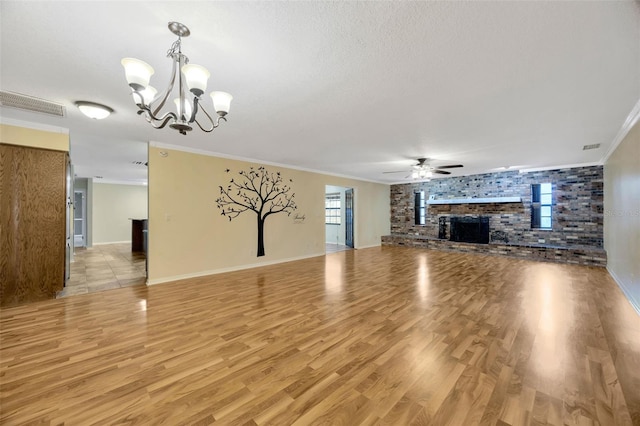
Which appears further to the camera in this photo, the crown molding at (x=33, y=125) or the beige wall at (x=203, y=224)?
the beige wall at (x=203, y=224)

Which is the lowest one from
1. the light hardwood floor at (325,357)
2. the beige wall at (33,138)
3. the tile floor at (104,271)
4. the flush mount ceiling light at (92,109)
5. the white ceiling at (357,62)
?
the tile floor at (104,271)

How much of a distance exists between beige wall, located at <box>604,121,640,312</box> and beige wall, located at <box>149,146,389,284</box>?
5.89 m

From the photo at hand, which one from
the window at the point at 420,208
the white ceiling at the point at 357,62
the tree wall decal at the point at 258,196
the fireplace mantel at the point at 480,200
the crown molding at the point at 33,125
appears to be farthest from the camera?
the window at the point at 420,208

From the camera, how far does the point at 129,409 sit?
162 centimetres

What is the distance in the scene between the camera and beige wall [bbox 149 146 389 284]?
183 inches

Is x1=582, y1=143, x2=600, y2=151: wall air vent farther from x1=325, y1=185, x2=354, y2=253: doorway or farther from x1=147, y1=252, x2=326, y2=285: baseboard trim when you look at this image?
x1=147, y1=252, x2=326, y2=285: baseboard trim

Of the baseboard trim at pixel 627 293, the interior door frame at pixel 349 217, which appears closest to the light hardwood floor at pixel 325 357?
the baseboard trim at pixel 627 293

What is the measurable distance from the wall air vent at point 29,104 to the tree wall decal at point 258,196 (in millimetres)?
2722

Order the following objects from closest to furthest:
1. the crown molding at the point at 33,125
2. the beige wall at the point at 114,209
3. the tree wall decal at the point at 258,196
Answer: the crown molding at the point at 33,125 < the tree wall decal at the point at 258,196 < the beige wall at the point at 114,209

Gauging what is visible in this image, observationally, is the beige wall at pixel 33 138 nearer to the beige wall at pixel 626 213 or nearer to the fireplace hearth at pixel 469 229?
the beige wall at pixel 626 213

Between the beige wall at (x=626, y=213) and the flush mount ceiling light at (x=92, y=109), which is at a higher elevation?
the flush mount ceiling light at (x=92, y=109)

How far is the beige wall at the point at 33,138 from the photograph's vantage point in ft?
11.2

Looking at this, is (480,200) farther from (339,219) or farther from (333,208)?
(333,208)

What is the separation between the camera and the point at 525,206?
23.9ft
